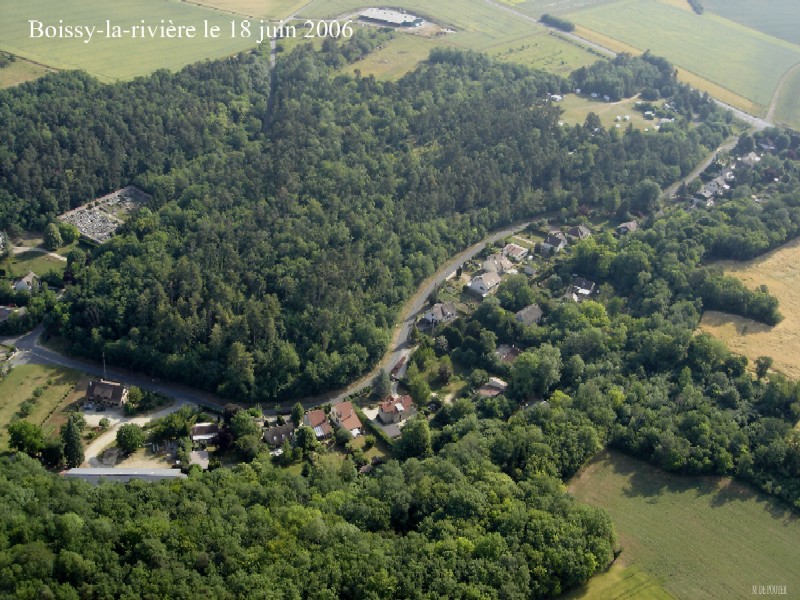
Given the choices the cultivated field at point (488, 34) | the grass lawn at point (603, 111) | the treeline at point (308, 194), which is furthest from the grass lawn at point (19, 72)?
the grass lawn at point (603, 111)

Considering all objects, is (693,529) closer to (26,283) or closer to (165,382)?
(165,382)

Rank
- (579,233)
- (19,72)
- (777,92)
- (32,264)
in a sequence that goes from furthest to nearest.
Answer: (777,92) < (19,72) < (579,233) < (32,264)

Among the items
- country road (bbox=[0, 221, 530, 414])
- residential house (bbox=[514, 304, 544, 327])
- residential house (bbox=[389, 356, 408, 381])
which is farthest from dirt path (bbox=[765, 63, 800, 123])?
residential house (bbox=[389, 356, 408, 381])

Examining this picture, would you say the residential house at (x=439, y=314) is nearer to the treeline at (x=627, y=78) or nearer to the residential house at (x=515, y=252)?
the residential house at (x=515, y=252)

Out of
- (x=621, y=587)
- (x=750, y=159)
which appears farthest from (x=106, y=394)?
(x=750, y=159)

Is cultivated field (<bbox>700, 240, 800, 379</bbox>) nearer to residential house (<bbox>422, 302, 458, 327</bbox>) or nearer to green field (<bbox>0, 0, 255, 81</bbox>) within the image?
residential house (<bbox>422, 302, 458, 327</bbox>)

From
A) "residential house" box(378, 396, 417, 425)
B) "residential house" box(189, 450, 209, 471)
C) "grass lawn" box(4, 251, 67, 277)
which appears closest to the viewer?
"residential house" box(189, 450, 209, 471)
